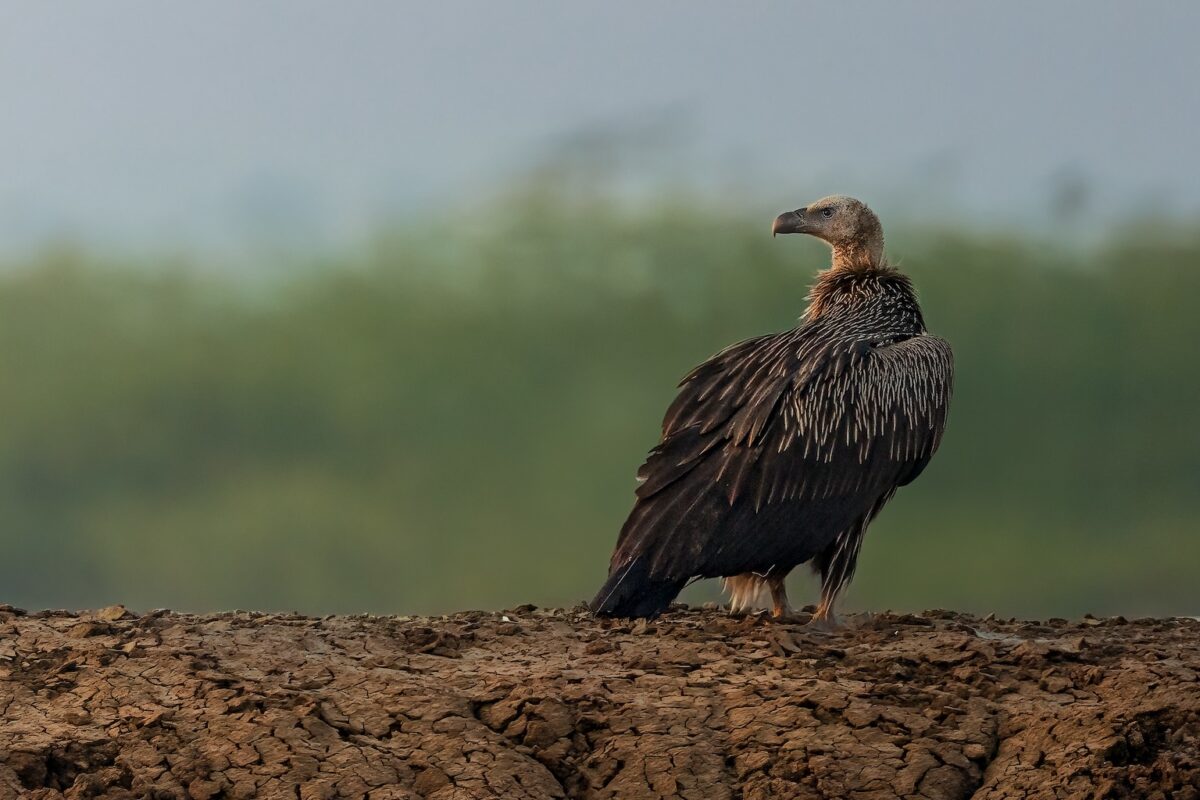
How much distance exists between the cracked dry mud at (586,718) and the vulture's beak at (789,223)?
4.10 meters

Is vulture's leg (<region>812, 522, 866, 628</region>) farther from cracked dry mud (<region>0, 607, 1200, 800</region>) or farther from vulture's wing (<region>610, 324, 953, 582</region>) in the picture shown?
cracked dry mud (<region>0, 607, 1200, 800</region>)

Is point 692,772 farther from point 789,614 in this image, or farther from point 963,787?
point 789,614

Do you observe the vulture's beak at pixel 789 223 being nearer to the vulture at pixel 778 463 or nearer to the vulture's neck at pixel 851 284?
the vulture's neck at pixel 851 284

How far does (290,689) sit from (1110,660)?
484 centimetres

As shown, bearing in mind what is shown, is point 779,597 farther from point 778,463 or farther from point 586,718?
point 586,718

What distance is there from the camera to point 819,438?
10.9 m

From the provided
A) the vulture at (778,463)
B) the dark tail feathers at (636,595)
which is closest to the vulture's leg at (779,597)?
the vulture at (778,463)

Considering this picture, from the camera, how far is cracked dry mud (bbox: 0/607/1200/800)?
7.92m

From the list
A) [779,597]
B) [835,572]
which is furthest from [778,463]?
[779,597]

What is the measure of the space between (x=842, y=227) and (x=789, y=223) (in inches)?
16.4

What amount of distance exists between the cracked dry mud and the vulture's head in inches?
154

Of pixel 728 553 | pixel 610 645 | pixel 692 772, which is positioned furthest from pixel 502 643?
pixel 692 772

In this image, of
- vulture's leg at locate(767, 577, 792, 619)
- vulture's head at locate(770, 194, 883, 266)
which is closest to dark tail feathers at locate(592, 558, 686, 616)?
vulture's leg at locate(767, 577, 792, 619)

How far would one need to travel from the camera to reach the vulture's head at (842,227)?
1280 centimetres
